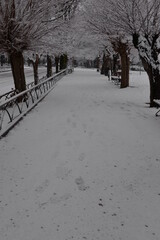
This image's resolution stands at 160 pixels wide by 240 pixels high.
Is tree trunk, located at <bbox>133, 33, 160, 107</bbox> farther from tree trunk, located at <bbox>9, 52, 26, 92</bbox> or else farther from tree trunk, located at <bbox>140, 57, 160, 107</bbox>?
tree trunk, located at <bbox>9, 52, 26, 92</bbox>

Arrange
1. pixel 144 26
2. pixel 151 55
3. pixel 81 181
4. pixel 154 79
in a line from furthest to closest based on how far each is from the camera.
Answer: pixel 154 79 → pixel 151 55 → pixel 144 26 → pixel 81 181

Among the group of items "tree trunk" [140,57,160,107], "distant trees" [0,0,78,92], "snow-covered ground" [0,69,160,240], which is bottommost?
"snow-covered ground" [0,69,160,240]

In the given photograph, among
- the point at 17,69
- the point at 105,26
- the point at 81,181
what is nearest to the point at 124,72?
the point at 105,26

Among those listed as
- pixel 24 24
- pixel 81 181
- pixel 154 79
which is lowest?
pixel 81 181

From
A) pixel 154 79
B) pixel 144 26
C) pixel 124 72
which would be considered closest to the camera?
pixel 144 26

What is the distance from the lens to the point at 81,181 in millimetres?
4781

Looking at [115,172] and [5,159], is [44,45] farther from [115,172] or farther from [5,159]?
[115,172]

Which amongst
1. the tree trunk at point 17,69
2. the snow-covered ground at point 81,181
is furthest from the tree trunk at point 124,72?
the snow-covered ground at point 81,181

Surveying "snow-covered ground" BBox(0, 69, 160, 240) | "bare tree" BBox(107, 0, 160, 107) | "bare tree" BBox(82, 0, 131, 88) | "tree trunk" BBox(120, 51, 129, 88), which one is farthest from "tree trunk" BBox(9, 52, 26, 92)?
"tree trunk" BBox(120, 51, 129, 88)

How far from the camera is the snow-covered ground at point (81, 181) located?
3570mm

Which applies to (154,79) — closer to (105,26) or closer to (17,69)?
(105,26)

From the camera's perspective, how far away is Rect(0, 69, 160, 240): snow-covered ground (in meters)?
3.57

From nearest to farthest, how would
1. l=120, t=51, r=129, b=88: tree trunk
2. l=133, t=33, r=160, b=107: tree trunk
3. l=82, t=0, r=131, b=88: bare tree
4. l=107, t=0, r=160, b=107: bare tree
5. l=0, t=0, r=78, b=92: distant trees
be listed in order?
l=107, t=0, r=160, b=107: bare tree < l=133, t=33, r=160, b=107: tree trunk < l=0, t=0, r=78, b=92: distant trees < l=82, t=0, r=131, b=88: bare tree < l=120, t=51, r=129, b=88: tree trunk

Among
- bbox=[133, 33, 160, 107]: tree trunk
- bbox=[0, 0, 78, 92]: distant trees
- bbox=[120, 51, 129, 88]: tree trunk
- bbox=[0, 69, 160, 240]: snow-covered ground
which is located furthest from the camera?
bbox=[120, 51, 129, 88]: tree trunk
